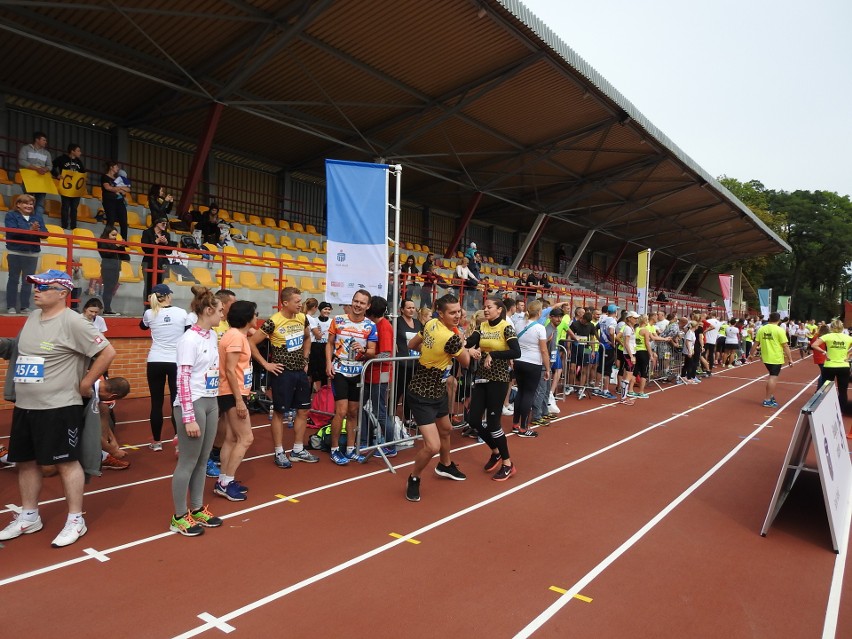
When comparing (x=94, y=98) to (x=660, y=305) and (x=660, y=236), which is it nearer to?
(x=660, y=305)

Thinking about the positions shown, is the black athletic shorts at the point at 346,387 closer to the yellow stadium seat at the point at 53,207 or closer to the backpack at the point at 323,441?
the backpack at the point at 323,441

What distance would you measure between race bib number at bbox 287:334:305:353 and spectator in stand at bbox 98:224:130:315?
4.48 metres

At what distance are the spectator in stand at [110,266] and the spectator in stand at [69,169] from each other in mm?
3599

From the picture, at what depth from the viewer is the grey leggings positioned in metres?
4.11

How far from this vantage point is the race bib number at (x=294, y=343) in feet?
19.5

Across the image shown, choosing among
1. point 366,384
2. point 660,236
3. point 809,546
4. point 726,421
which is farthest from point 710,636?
point 660,236

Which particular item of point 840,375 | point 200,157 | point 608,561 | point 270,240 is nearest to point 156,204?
point 200,157

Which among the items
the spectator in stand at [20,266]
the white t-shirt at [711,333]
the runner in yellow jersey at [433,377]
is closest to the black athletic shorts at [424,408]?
the runner in yellow jersey at [433,377]

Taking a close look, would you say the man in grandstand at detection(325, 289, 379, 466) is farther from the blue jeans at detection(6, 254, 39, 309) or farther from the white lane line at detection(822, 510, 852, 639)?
the blue jeans at detection(6, 254, 39, 309)

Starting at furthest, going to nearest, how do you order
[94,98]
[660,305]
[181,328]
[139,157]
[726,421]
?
[660,305]
[139,157]
[94,98]
[726,421]
[181,328]

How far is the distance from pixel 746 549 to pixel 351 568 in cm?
311

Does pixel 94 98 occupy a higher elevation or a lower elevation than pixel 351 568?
higher

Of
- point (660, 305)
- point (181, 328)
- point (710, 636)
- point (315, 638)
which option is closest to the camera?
point (315, 638)

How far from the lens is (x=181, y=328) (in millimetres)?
6141
